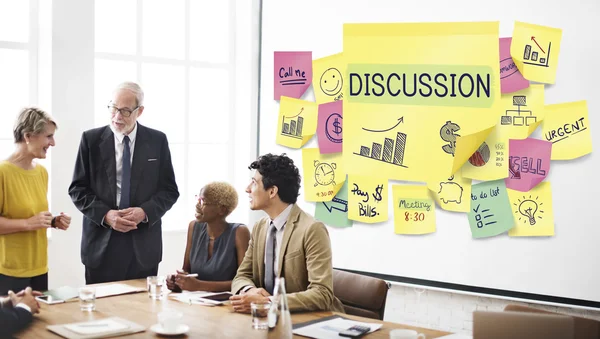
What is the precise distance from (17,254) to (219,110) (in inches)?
86.1

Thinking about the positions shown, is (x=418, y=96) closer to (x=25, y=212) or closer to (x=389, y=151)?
(x=389, y=151)

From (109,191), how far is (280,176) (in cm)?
105

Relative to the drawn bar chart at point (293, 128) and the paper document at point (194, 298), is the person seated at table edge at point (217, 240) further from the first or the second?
the drawn bar chart at point (293, 128)

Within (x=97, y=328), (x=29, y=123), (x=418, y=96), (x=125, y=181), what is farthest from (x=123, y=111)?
(x=418, y=96)

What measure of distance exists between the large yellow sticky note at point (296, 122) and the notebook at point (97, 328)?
8.34ft

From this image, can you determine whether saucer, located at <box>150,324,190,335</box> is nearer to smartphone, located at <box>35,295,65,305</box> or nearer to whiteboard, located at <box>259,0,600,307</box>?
smartphone, located at <box>35,295,65,305</box>

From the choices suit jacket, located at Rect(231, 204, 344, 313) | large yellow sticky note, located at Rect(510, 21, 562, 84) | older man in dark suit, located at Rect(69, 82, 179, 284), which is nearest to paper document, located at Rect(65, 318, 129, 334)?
suit jacket, located at Rect(231, 204, 344, 313)

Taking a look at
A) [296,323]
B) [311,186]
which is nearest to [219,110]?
[311,186]

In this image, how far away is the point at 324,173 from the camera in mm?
4887

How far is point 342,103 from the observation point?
477cm

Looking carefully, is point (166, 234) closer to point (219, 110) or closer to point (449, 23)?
point (219, 110)

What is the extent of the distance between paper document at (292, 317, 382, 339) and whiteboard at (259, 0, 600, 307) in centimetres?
175

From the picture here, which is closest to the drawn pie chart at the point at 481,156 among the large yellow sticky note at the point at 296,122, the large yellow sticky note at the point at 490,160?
the large yellow sticky note at the point at 490,160

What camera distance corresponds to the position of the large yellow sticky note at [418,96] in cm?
422
